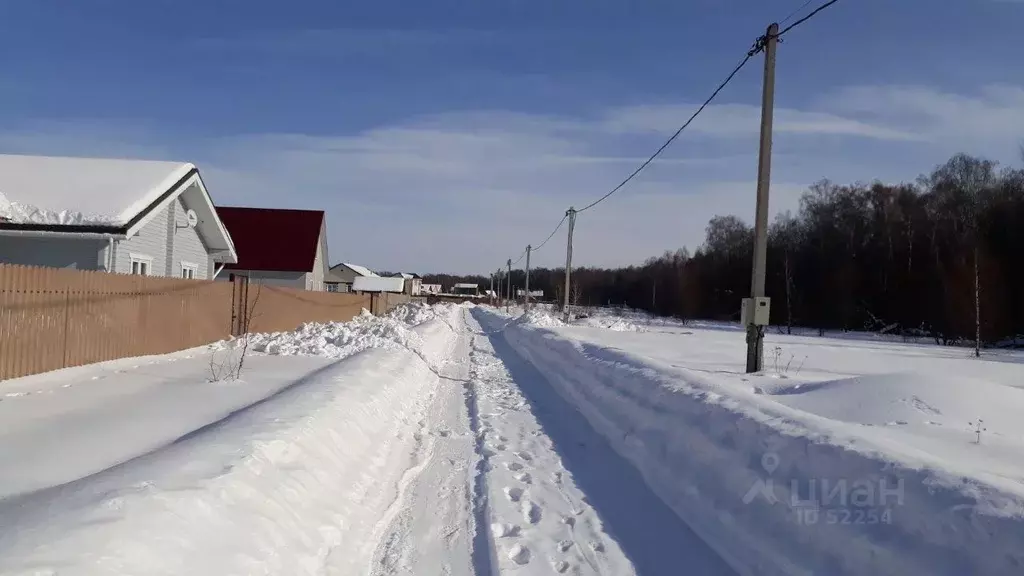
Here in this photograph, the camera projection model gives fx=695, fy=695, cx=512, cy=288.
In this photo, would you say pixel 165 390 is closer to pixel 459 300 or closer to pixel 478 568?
pixel 478 568

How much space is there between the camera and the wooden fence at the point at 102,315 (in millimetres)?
9930

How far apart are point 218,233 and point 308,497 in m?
21.5

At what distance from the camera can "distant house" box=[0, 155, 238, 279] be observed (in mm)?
16969

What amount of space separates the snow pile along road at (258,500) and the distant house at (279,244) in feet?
96.0

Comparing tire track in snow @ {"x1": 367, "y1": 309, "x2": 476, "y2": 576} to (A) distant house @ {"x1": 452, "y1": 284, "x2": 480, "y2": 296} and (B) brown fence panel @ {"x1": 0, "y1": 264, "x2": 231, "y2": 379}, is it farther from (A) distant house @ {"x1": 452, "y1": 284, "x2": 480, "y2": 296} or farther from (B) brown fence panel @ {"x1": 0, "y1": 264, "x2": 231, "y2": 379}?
(A) distant house @ {"x1": 452, "y1": 284, "x2": 480, "y2": 296}

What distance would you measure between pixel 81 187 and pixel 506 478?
1691cm

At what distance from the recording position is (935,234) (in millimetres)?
63062

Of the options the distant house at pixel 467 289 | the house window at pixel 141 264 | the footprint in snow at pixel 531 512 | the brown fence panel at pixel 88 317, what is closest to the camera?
the footprint in snow at pixel 531 512

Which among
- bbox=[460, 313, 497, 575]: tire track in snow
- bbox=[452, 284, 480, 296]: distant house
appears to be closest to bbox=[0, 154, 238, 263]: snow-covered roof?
bbox=[460, 313, 497, 575]: tire track in snow

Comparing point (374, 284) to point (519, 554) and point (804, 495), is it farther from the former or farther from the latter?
point (804, 495)

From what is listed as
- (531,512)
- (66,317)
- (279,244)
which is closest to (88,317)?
(66,317)

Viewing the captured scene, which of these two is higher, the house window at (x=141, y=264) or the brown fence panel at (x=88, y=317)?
the house window at (x=141, y=264)

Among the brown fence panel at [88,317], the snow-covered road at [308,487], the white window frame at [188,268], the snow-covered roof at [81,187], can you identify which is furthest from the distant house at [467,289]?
the snow-covered road at [308,487]

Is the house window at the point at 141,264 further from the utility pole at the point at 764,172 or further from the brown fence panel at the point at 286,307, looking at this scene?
the utility pole at the point at 764,172
